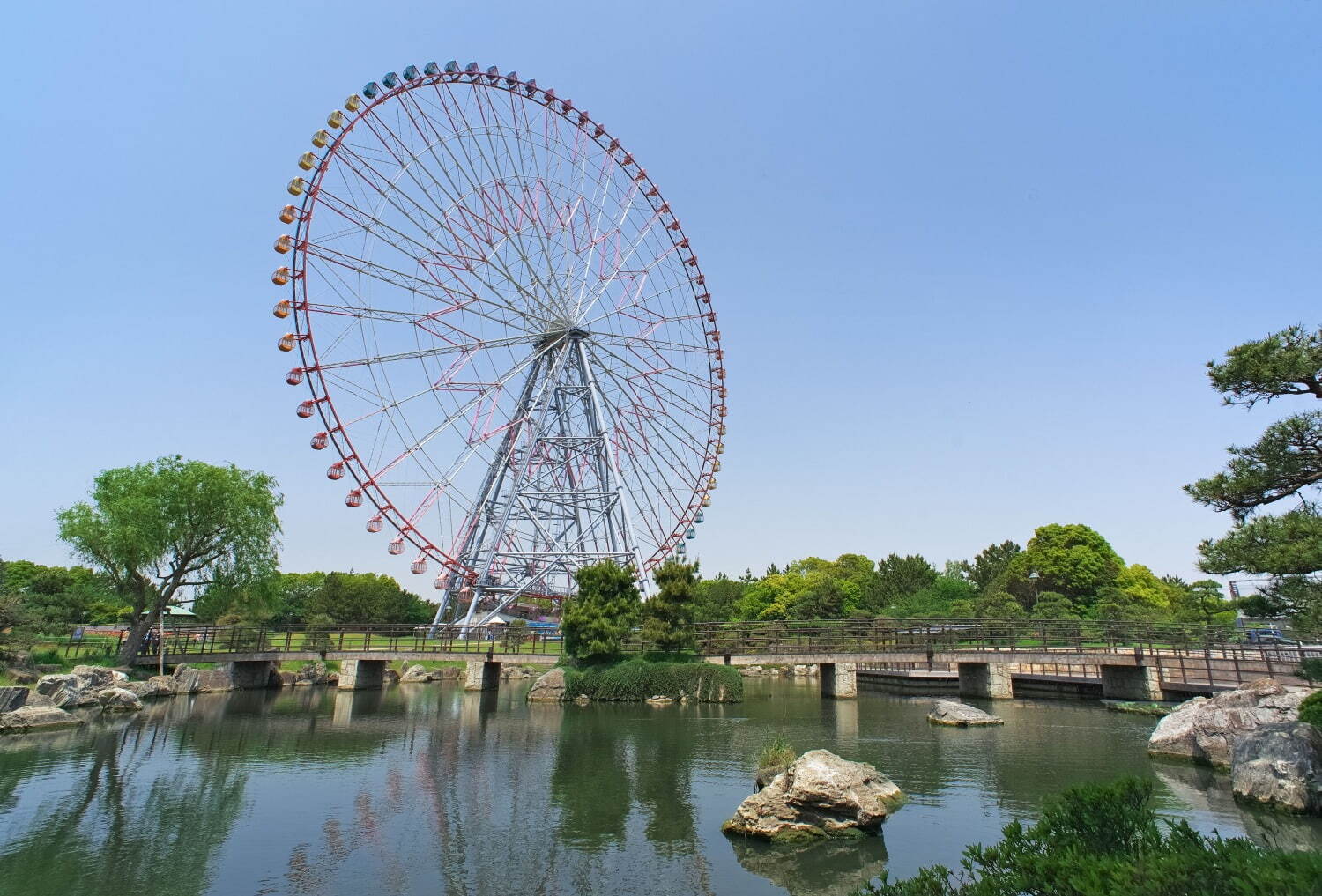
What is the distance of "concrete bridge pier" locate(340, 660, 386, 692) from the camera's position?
33.6 metres

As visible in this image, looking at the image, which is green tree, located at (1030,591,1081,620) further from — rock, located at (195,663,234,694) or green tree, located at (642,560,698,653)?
rock, located at (195,663,234,694)

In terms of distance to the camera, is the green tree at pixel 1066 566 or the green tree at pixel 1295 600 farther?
the green tree at pixel 1066 566

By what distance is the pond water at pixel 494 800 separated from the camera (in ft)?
30.5

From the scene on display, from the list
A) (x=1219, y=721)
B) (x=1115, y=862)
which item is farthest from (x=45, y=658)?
(x=1219, y=721)

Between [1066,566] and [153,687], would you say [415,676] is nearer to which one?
[153,687]

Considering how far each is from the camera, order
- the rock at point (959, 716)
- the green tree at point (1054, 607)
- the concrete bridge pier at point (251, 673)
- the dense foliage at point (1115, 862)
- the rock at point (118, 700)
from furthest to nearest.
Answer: the green tree at point (1054, 607) → the concrete bridge pier at point (251, 673) → the rock at point (118, 700) → the rock at point (959, 716) → the dense foliage at point (1115, 862)

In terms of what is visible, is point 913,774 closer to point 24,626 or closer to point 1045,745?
point 1045,745

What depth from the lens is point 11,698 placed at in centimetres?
2077

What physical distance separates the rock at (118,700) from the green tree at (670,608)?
18.1 m

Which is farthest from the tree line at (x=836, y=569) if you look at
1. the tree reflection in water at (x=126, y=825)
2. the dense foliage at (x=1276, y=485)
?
the tree reflection in water at (x=126, y=825)

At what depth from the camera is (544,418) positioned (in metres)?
37.8

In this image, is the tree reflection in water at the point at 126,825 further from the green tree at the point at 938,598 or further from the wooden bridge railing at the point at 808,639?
the green tree at the point at 938,598

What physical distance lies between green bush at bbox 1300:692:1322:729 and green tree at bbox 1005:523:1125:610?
5512cm

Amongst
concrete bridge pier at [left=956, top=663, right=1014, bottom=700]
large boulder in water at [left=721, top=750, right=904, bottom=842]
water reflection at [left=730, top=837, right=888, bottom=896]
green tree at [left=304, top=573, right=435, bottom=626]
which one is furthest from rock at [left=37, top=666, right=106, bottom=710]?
green tree at [left=304, top=573, right=435, bottom=626]
